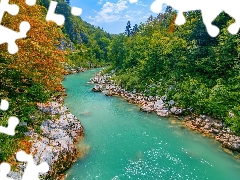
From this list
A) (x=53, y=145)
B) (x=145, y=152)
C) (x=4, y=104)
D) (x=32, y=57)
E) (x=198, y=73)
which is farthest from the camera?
(x=198, y=73)

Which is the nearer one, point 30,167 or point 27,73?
point 30,167

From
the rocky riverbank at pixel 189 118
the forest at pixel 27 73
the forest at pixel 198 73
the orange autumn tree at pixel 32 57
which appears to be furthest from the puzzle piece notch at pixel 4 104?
the forest at pixel 198 73

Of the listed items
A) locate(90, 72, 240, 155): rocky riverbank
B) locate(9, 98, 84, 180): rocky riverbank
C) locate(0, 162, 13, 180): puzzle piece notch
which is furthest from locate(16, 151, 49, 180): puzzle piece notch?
locate(90, 72, 240, 155): rocky riverbank

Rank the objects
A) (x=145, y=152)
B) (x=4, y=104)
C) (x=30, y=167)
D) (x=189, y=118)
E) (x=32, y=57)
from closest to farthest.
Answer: (x=30, y=167) < (x=4, y=104) < (x=32, y=57) < (x=145, y=152) < (x=189, y=118)

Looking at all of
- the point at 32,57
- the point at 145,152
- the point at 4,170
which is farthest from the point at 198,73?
the point at 4,170

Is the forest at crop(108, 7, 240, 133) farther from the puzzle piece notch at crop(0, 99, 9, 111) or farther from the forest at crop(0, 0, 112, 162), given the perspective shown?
the puzzle piece notch at crop(0, 99, 9, 111)

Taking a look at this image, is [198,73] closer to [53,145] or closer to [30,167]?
[53,145]

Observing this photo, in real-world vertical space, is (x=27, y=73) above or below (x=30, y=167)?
above

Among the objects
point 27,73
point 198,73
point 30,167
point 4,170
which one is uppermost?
point 198,73
